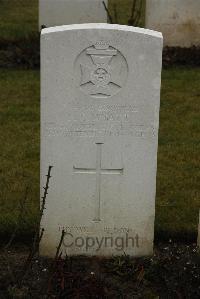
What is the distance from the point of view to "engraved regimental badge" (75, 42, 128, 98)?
13.8 feet

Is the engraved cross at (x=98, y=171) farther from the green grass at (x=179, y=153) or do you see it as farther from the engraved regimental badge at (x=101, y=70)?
the green grass at (x=179, y=153)

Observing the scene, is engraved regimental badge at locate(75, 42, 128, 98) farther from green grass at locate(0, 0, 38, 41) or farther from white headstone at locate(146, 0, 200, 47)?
green grass at locate(0, 0, 38, 41)

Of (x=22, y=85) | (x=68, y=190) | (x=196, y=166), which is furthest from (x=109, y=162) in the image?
(x=22, y=85)

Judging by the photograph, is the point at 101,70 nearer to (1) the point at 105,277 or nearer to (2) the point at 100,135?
(2) the point at 100,135

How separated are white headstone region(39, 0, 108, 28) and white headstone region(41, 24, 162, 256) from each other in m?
6.13

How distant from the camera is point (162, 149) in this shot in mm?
6512

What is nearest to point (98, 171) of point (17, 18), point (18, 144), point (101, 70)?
point (101, 70)

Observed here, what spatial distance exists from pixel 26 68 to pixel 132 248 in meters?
5.00

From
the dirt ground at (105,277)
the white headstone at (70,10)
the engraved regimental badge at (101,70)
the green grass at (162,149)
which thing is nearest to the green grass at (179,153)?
the green grass at (162,149)

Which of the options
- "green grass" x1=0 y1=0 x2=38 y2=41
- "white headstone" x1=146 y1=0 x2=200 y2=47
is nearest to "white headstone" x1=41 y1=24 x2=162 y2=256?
"white headstone" x1=146 y1=0 x2=200 y2=47

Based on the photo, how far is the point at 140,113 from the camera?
170 inches

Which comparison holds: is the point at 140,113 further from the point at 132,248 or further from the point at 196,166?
the point at 196,166

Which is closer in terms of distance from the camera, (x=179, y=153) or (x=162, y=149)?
(x=179, y=153)

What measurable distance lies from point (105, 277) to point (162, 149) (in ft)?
7.69
